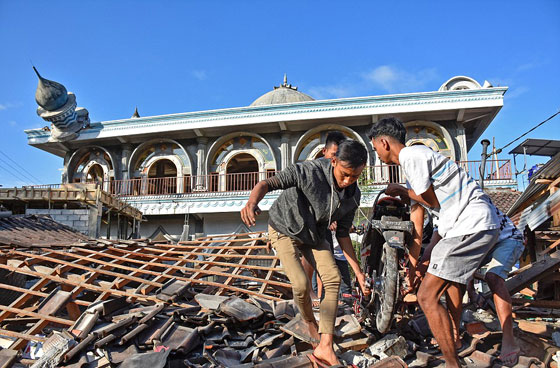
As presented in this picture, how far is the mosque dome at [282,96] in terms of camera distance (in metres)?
19.7

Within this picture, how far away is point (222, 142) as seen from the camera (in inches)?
664

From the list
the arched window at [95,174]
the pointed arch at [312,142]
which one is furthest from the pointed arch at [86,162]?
the pointed arch at [312,142]

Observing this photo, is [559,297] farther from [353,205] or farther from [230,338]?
[230,338]

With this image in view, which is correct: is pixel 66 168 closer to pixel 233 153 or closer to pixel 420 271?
pixel 233 153

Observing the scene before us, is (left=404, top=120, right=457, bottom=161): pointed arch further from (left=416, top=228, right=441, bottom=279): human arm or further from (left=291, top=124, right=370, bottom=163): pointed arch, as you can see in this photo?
(left=416, top=228, right=441, bottom=279): human arm

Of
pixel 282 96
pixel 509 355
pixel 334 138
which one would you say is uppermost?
pixel 282 96

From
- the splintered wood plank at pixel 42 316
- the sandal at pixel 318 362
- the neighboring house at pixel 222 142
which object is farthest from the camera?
the neighboring house at pixel 222 142

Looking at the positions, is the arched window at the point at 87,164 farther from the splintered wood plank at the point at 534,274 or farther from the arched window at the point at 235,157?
the splintered wood plank at the point at 534,274

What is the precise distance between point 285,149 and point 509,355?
1380cm

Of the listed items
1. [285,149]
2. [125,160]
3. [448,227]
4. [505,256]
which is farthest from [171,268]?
[125,160]

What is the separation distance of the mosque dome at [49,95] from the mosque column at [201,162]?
6079 millimetres

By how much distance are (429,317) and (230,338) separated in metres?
1.56

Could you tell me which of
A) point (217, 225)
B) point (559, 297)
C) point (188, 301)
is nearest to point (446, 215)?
point (559, 297)

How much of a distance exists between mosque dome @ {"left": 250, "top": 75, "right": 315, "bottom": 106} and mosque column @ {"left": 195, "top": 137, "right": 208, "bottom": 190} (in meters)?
4.00
